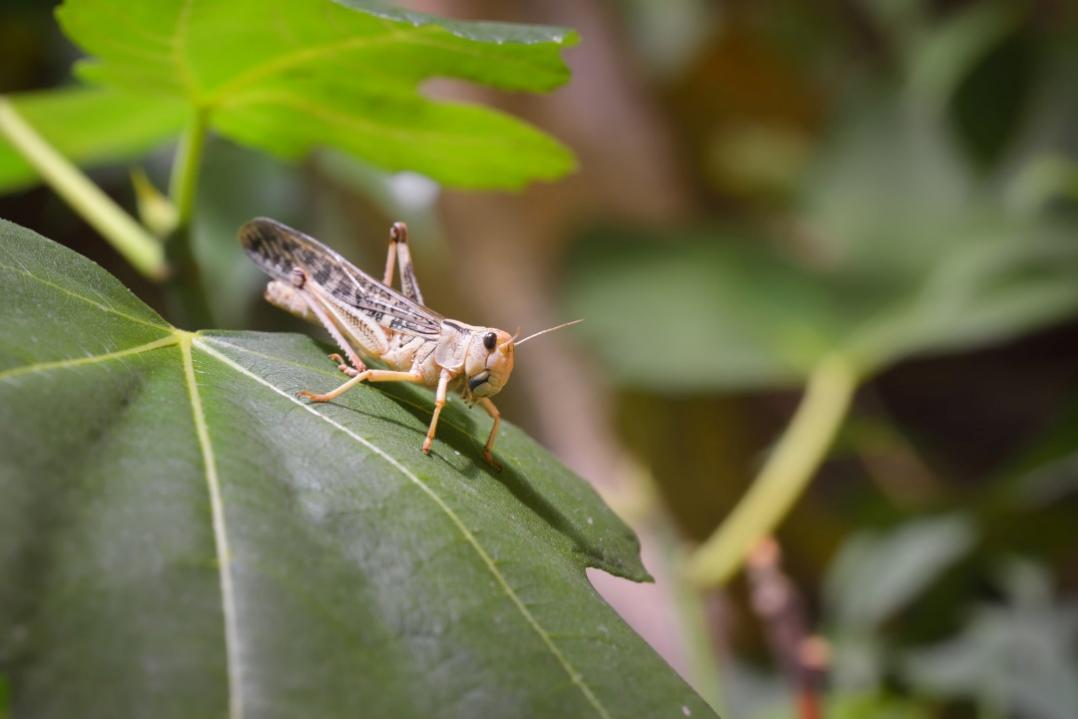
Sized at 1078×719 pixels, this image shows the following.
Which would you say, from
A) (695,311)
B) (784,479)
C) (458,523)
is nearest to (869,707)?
(784,479)

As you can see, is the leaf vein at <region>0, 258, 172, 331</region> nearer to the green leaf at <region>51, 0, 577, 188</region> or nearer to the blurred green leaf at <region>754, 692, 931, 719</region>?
the green leaf at <region>51, 0, 577, 188</region>

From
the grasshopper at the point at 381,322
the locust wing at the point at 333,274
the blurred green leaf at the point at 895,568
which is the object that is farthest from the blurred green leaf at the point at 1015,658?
the locust wing at the point at 333,274

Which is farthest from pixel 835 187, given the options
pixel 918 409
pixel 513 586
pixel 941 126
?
pixel 513 586

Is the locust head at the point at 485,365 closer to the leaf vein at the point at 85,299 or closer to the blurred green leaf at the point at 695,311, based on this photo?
the leaf vein at the point at 85,299

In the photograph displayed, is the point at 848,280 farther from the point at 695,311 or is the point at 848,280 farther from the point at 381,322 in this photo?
the point at 381,322

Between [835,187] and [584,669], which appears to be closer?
[584,669]

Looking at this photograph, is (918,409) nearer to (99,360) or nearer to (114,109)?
(114,109)

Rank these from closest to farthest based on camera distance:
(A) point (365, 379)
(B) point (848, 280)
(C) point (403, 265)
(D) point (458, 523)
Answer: (D) point (458, 523), (A) point (365, 379), (C) point (403, 265), (B) point (848, 280)
